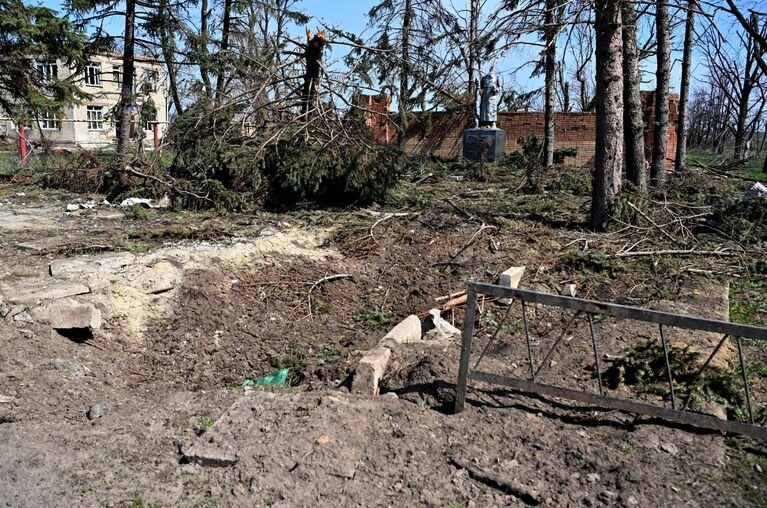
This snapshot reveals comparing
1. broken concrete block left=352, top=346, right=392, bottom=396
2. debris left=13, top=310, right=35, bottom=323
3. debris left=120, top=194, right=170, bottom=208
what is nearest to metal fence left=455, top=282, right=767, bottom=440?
broken concrete block left=352, top=346, right=392, bottom=396

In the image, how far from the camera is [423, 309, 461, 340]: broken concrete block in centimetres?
533

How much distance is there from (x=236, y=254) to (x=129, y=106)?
29.9 ft

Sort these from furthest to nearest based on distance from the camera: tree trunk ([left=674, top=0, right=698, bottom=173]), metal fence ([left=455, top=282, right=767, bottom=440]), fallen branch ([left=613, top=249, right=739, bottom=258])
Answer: tree trunk ([left=674, top=0, right=698, bottom=173])
fallen branch ([left=613, top=249, right=739, bottom=258])
metal fence ([left=455, top=282, right=767, bottom=440])

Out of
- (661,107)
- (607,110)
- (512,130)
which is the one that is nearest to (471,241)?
(607,110)

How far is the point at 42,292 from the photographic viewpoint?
5.20 metres

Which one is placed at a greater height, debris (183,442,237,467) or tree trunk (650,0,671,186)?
tree trunk (650,0,671,186)

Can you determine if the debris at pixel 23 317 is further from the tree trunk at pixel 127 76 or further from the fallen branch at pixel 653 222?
the tree trunk at pixel 127 76

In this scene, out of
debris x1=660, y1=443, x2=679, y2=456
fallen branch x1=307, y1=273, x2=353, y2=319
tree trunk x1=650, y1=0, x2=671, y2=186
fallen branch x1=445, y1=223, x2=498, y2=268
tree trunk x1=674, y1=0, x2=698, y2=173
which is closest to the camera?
debris x1=660, y1=443, x2=679, y2=456

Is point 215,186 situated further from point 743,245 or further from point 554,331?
point 743,245

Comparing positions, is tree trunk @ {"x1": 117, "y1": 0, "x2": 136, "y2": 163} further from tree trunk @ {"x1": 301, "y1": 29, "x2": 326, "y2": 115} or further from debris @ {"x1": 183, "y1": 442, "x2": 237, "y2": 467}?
debris @ {"x1": 183, "y1": 442, "x2": 237, "y2": 467}

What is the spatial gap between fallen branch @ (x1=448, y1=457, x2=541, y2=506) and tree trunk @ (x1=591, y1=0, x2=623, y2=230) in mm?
6061

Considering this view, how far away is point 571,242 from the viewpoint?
25.0ft

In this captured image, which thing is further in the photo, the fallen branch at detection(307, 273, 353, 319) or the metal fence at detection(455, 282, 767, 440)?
the fallen branch at detection(307, 273, 353, 319)

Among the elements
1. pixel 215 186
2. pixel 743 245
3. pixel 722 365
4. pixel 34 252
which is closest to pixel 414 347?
pixel 722 365
